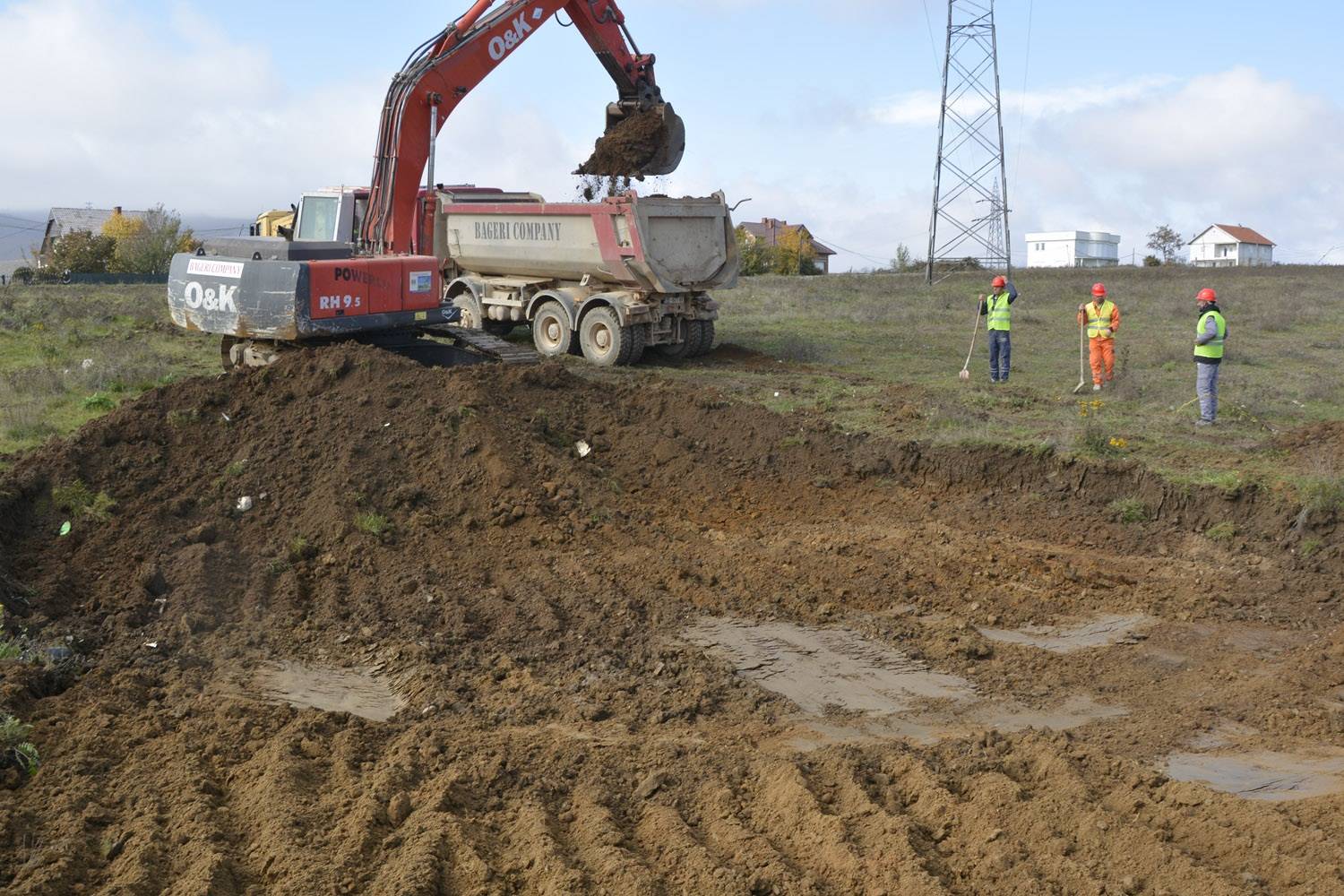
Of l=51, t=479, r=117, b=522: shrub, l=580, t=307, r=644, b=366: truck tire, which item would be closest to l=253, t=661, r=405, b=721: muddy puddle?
l=51, t=479, r=117, b=522: shrub

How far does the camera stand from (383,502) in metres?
8.91

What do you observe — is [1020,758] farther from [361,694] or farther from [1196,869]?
[361,694]

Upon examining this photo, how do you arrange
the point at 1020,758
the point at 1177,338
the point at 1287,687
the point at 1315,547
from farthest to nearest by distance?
the point at 1177,338, the point at 1315,547, the point at 1287,687, the point at 1020,758

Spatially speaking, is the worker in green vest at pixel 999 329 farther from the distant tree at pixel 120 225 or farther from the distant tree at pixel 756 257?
the distant tree at pixel 120 225

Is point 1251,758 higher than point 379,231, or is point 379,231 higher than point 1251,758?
point 379,231

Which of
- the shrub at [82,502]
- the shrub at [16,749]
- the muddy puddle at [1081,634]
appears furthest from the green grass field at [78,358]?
the muddy puddle at [1081,634]

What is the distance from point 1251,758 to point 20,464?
892 centimetres

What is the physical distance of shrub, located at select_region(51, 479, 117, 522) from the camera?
27.9 feet

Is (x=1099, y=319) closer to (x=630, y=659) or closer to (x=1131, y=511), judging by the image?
(x=1131, y=511)

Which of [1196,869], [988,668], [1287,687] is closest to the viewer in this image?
[1196,869]

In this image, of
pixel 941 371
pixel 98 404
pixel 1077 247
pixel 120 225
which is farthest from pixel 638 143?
pixel 1077 247

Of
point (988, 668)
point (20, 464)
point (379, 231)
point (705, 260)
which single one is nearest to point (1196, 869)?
point (988, 668)

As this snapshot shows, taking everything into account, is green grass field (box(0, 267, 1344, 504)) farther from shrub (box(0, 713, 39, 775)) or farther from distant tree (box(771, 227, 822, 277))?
distant tree (box(771, 227, 822, 277))

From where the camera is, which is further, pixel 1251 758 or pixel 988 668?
pixel 988 668
